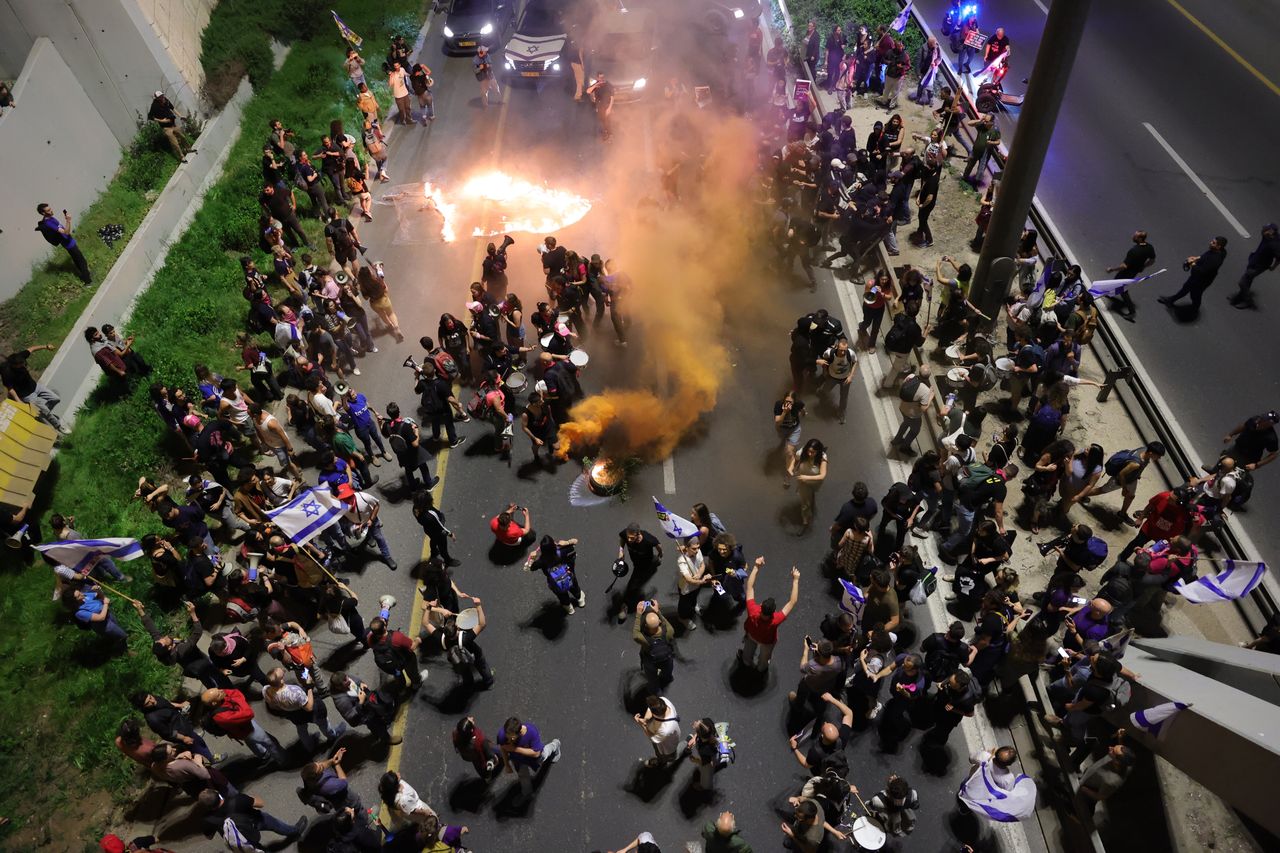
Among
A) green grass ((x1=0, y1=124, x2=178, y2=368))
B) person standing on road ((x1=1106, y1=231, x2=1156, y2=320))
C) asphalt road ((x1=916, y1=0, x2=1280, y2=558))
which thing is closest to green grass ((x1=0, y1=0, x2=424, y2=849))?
green grass ((x1=0, y1=124, x2=178, y2=368))

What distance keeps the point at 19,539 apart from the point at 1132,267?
58.0ft

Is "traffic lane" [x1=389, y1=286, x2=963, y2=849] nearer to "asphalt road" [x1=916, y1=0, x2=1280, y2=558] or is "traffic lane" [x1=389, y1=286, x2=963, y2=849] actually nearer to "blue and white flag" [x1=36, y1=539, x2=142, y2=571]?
"blue and white flag" [x1=36, y1=539, x2=142, y2=571]

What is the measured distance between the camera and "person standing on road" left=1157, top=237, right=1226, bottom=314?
12.9m

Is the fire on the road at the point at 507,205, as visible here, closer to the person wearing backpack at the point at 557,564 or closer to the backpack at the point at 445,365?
the backpack at the point at 445,365

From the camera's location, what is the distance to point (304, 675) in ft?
28.3

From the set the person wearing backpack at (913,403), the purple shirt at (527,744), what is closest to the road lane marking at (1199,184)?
the person wearing backpack at (913,403)

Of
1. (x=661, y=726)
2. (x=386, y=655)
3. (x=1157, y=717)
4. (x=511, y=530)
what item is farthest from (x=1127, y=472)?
(x=386, y=655)

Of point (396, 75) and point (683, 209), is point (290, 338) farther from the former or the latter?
point (396, 75)

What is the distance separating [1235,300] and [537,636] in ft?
44.2

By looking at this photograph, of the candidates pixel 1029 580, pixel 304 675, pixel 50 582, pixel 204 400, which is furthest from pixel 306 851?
pixel 1029 580

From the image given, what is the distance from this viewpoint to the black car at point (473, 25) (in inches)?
917

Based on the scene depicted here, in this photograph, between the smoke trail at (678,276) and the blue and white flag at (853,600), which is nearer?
the blue and white flag at (853,600)

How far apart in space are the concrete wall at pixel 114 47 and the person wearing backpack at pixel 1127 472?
2124 centimetres

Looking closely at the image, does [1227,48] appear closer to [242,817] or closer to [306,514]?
[306,514]
